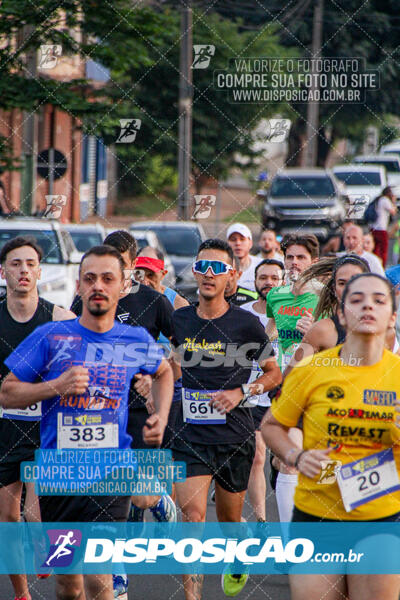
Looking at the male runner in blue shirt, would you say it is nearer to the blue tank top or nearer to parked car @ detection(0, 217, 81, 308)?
the blue tank top

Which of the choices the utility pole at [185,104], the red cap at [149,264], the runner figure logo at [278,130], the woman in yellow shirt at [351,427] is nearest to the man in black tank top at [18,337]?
the red cap at [149,264]

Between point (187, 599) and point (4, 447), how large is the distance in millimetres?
1362

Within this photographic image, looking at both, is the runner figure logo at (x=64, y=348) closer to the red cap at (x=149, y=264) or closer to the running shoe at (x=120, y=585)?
the running shoe at (x=120, y=585)

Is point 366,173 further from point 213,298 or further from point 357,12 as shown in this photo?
point 213,298

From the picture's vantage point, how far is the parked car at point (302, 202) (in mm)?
29173

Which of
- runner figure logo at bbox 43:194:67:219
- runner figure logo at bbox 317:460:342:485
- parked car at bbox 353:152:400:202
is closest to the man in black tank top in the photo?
runner figure logo at bbox 317:460:342:485

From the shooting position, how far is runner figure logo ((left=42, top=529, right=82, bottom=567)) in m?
5.51

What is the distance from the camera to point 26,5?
16.4m

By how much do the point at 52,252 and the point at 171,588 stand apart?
9654mm

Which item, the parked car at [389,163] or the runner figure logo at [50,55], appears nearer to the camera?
the runner figure logo at [50,55]

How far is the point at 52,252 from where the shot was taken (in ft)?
52.6

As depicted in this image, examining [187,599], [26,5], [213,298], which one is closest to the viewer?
[187,599]

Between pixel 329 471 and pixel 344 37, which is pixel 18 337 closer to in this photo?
pixel 329 471

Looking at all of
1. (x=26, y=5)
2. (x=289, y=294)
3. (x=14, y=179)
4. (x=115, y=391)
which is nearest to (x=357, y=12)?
(x=14, y=179)
